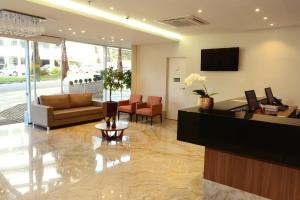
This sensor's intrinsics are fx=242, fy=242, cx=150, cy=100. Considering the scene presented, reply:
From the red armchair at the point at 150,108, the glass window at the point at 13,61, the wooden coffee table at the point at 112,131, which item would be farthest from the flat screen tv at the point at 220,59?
the glass window at the point at 13,61

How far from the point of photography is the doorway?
8.34 meters

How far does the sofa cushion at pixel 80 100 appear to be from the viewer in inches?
307

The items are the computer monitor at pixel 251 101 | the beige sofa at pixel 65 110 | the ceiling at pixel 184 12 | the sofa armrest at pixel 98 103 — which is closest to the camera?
the computer monitor at pixel 251 101

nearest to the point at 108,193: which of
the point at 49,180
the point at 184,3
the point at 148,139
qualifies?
→ the point at 49,180

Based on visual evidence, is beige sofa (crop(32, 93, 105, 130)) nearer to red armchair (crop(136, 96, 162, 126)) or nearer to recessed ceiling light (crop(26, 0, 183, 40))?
red armchair (crop(136, 96, 162, 126))

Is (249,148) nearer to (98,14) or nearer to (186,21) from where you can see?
(186,21)

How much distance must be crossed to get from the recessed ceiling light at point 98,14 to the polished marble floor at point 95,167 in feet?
9.11

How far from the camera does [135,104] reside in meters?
7.89

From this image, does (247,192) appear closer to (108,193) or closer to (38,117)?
(108,193)

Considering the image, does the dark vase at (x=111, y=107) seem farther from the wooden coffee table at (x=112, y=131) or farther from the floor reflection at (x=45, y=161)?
the floor reflection at (x=45, y=161)

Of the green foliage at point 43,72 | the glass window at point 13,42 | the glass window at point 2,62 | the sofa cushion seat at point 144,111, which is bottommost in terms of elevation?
the sofa cushion seat at point 144,111

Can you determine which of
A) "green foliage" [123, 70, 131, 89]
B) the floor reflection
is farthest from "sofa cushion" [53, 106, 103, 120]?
"green foliage" [123, 70, 131, 89]

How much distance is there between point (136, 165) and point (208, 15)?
3.36m

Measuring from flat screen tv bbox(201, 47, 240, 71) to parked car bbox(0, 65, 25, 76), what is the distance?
553 cm
